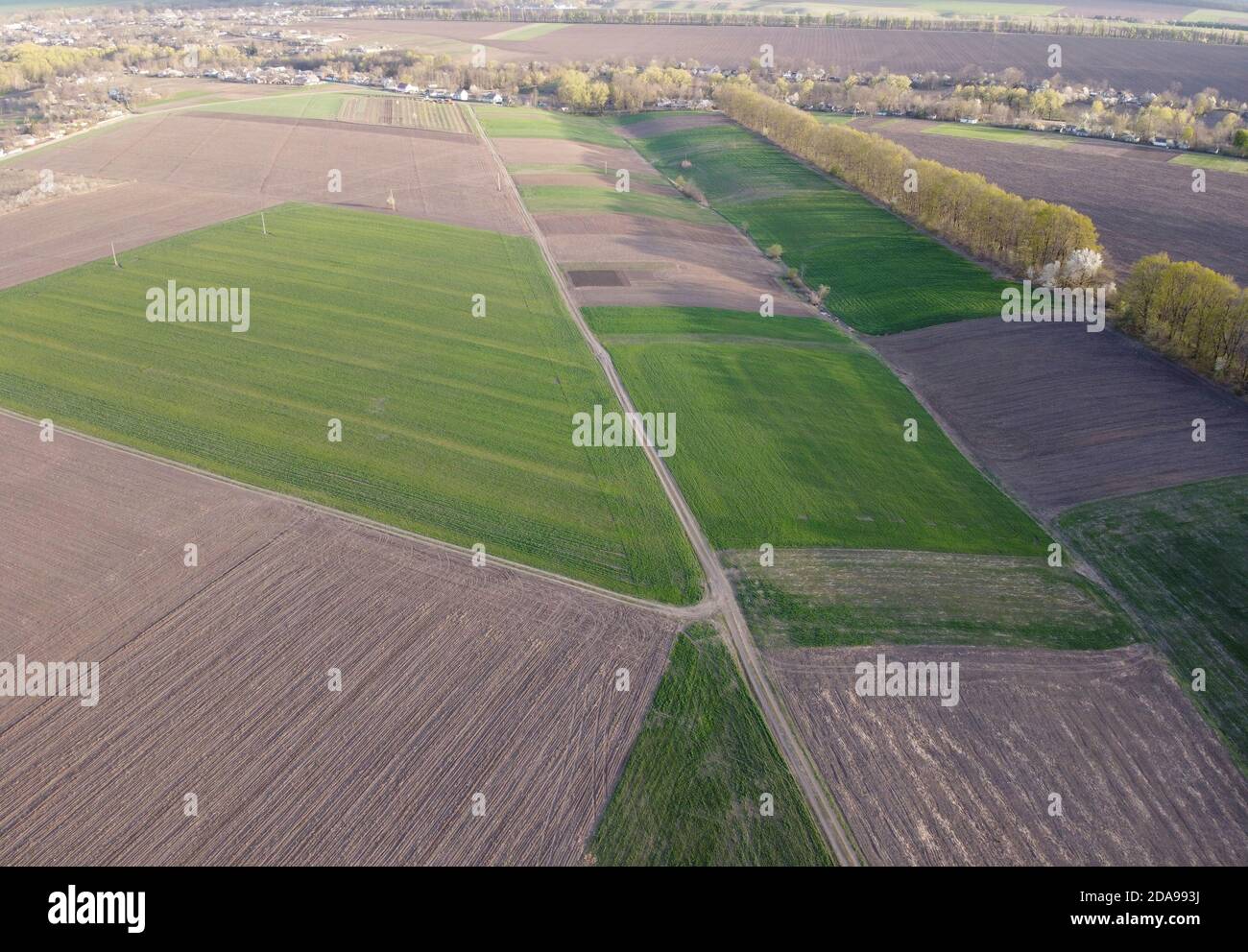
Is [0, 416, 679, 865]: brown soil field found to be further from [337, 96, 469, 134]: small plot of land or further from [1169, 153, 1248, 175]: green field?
[1169, 153, 1248, 175]: green field

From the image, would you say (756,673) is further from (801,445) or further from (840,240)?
(840,240)

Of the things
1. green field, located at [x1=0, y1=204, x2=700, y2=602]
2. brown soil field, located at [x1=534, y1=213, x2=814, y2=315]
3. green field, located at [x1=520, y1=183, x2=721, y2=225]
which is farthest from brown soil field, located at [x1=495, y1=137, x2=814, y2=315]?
green field, located at [x1=0, y1=204, x2=700, y2=602]

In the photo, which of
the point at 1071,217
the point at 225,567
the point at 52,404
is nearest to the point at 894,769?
the point at 225,567

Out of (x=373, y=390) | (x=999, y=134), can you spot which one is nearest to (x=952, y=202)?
(x=373, y=390)

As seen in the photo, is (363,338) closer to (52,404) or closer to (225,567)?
(52,404)

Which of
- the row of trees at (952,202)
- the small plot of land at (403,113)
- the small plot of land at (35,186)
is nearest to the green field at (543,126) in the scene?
the small plot of land at (403,113)
